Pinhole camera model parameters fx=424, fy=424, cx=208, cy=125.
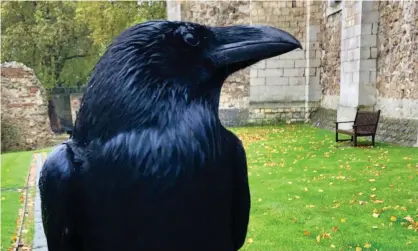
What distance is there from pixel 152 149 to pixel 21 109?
17829 millimetres

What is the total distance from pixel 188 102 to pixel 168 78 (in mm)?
101

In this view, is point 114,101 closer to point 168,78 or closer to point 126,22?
point 168,78

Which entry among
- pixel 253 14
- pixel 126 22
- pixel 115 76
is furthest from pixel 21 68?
pixel 115 76

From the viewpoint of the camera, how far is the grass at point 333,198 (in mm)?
4484

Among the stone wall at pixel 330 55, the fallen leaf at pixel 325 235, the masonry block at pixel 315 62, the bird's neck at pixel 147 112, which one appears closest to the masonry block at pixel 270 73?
the masonry block at pixel 315 62

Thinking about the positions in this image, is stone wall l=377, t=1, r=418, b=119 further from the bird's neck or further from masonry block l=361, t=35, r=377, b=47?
the bird's neck

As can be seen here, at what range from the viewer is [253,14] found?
15.2 meters

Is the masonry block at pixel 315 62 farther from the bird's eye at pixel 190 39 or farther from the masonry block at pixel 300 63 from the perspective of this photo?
the bird's eye at pixel 190 39

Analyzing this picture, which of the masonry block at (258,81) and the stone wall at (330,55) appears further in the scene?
the masonry block at (258,81)

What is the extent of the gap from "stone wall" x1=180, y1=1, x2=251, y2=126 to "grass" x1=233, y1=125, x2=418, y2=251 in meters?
6.17

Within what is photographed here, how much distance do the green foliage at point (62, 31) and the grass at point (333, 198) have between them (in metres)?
15.8

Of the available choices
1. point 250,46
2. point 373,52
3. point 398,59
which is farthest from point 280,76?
point 250,46

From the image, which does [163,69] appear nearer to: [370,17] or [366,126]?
[366,126]

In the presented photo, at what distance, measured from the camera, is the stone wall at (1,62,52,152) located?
1706cm
